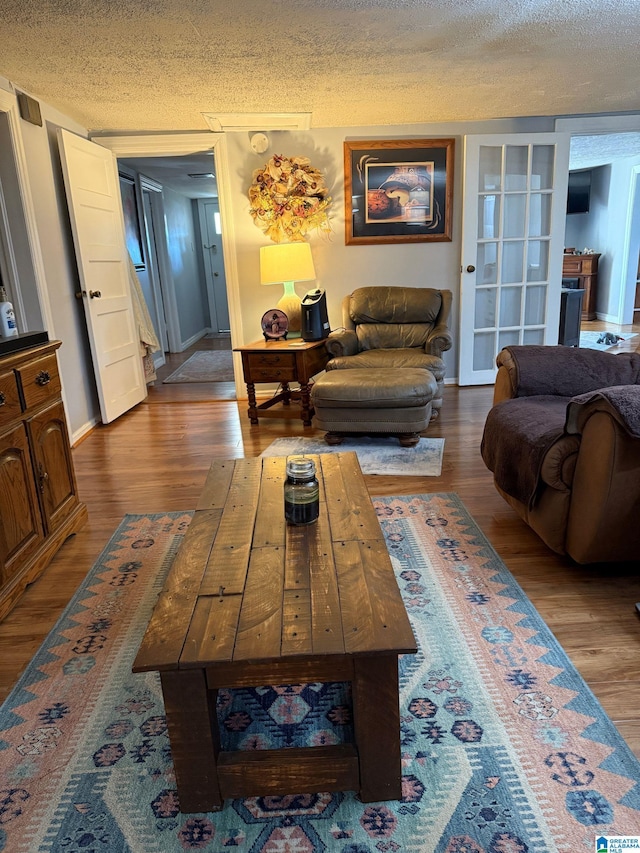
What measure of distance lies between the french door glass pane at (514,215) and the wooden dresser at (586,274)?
3995 millimetres

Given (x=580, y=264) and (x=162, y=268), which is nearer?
(x=162, y=268)

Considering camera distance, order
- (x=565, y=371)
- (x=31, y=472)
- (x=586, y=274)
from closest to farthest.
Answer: (x=31, y=472) < (x=565, y=371) < (x=586, y=274)

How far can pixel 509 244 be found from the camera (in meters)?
4.82

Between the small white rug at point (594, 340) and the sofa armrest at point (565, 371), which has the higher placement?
the sofa armrest at point (565, 371)

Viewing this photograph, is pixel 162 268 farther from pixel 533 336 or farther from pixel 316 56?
pixel 316 56

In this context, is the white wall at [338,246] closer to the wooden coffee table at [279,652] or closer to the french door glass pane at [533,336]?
the french door glass pane at [533,336]

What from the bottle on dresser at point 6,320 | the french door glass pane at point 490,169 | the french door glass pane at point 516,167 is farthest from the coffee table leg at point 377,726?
the french door glass pane at point 516,167

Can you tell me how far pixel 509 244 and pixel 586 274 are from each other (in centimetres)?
428

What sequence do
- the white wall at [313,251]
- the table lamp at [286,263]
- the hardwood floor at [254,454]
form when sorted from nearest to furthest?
1. the hardwood floor at [254,454]
2. the white wall at [313,251]
3. the table lamp at [286,263]

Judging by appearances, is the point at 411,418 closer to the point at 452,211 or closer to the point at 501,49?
the point at 501,49

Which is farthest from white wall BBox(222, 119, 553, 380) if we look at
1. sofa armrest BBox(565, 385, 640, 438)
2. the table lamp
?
sofa armrest BBox(565, 385, 640, 438)

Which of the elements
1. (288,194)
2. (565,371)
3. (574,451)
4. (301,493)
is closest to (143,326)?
(288,194)

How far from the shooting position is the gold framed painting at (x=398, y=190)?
4.60 metres

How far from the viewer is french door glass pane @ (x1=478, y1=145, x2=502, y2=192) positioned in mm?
4613
